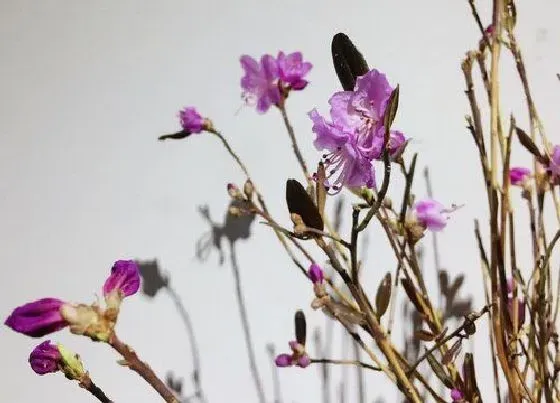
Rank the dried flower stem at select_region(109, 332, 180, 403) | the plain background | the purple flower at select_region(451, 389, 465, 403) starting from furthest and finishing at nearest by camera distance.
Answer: the plain background < the purple flower at select_region(451, 389, 465, 403) < the dried flower stem at select_region(109, 332, 180, 403)

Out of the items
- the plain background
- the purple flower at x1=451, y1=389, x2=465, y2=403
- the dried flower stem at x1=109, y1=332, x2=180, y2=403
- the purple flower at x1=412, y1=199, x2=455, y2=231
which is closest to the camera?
the dried flower stem at x1=109, y1=332, x2=180, y2=403

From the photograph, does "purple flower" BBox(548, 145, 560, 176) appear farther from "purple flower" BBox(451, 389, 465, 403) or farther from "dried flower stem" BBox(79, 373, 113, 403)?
"dried flower stem" BBox(79, 373, 113, 403)

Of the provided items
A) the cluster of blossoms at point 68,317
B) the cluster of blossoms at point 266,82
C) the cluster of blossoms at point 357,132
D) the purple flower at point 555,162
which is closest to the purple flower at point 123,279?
the cluster of blossoms at point 68,317

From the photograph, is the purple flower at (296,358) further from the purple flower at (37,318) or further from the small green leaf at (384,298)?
the purple flower at (37,318)

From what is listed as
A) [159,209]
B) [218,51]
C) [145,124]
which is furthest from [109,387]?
[218,51]

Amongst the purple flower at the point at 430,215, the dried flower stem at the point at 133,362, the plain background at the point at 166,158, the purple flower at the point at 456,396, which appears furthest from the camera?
the plain background at the point at 166,158

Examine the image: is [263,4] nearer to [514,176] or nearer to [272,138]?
[272,138]

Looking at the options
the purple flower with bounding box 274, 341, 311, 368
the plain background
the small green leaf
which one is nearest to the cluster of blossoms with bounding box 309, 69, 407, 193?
the small green leaf
